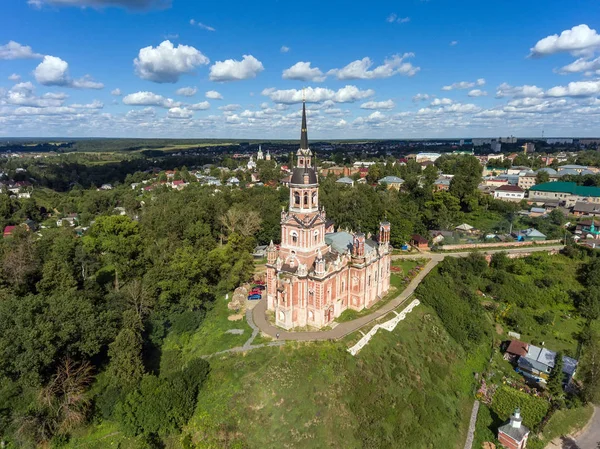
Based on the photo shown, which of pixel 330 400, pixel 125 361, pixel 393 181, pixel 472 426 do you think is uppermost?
pixel 393 181

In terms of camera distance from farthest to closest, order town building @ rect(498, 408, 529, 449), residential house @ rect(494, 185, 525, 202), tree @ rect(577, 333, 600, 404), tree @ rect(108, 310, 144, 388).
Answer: residential house @ rect(494, 185, 525, 202) < tree @ rect(577, 333, 600, 404) < tree @ rect(108, 310, 144, 388) < town building @ rect(498, 408, 529, 449)

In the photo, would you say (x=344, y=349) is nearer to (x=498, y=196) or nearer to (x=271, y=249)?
(x=271, y=249)

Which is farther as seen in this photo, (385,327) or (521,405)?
(385,327)

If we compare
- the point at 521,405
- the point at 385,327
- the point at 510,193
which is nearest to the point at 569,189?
the point at 510,193

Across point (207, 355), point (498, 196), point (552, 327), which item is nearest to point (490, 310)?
point (552, 327)

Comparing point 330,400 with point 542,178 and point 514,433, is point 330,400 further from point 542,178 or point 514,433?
point 542,178

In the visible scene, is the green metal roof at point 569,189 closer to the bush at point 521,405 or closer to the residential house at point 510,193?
the residential house at point 510,193

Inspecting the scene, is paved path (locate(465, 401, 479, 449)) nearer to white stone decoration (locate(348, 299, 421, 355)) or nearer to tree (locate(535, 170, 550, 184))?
white stone decoration (locate(348, 299, 421, 355))

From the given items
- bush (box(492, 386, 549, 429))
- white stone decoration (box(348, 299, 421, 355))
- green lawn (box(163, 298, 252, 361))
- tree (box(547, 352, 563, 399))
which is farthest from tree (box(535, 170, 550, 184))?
green lawn (box(163, 298, 252, 361))
